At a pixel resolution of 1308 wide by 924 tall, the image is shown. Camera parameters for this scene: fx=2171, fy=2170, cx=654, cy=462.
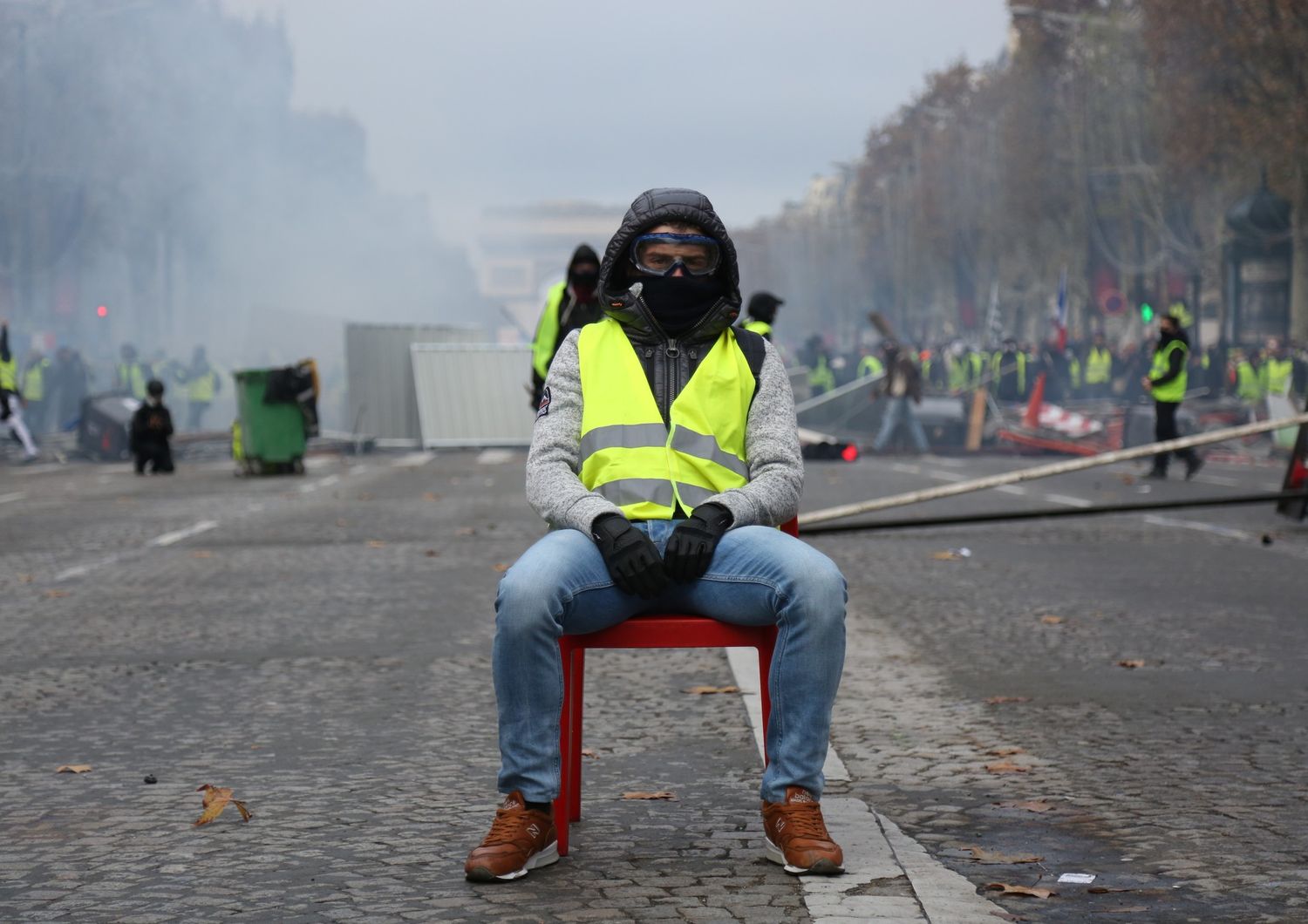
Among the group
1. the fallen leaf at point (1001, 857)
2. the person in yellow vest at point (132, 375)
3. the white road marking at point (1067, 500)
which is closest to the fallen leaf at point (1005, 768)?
the fallen leaf at point (1001, 857)

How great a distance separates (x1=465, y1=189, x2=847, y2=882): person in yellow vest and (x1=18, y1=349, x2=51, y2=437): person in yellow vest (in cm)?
3694

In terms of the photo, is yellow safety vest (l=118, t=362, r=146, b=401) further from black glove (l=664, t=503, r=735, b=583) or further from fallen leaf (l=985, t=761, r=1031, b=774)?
black glove (l=664, t=503, r=735, b=583)

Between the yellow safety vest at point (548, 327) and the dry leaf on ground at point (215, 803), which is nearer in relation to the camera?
the dry leaf on ground at point (215, 803)

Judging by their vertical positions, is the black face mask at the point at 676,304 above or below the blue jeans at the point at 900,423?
above

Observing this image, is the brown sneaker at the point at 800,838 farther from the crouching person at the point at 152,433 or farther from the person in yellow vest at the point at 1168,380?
the crouching person at the point at 152,433

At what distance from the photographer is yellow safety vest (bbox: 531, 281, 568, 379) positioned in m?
12.6

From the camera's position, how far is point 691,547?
4.54 metres

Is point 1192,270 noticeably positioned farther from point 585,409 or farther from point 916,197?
point 585,409

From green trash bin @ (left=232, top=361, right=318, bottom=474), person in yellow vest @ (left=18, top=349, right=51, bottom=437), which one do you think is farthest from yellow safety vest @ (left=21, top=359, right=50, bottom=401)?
green trash bin @ (left=232, top=361, right=318, bottom=474)

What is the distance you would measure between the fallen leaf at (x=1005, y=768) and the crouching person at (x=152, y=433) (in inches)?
833

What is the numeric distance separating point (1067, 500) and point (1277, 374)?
16783mm

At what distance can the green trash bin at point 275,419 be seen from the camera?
2558 cm

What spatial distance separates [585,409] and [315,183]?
268ft

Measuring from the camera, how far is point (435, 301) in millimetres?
105125
